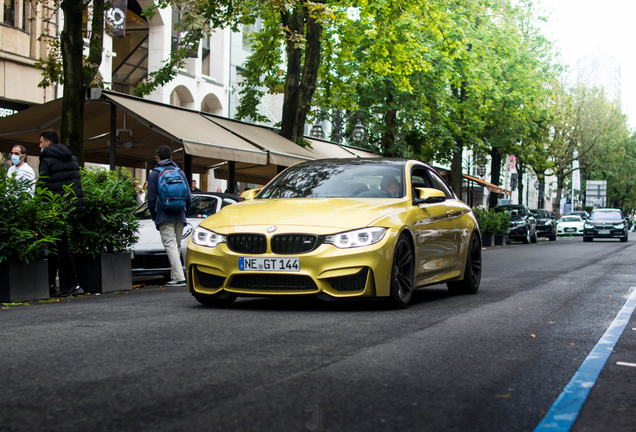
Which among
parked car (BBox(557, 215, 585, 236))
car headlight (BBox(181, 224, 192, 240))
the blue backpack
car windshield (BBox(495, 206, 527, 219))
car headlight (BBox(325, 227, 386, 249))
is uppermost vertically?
the blue backpack

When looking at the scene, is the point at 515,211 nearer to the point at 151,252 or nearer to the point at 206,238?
the point at 151,252

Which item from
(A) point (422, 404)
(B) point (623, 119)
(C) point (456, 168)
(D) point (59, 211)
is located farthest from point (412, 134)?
(B) point (623, 119)

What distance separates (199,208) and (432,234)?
5.75 meters

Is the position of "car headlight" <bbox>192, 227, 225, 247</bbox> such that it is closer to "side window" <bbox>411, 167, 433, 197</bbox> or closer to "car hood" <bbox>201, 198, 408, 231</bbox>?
"car hood" <bbox>201, 198, 408, 231</bbox>

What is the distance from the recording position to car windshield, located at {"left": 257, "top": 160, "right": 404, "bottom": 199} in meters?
8.27

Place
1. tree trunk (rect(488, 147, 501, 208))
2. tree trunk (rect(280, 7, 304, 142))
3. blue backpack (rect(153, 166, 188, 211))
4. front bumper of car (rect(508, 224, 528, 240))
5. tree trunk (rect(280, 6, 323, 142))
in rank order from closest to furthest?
blue backpack (rect(153, 166, 188, 211)) < tree trunk (rect(280, 7, 304, 142)) < tree trunk (rect(280, 6, 323, 142)) < front bumper of car (rect(508, 224, 528, 240)) < tree trunk (rect(488, 147, 501, 208))

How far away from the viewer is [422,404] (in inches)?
147

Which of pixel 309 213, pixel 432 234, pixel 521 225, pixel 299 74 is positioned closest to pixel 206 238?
pixel 309 213

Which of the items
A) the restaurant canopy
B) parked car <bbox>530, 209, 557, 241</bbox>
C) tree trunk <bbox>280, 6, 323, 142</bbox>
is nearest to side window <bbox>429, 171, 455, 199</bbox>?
the restaurant canopy

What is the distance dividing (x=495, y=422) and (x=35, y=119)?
1598cm

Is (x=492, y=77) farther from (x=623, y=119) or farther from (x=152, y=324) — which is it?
(x=623, y=119)

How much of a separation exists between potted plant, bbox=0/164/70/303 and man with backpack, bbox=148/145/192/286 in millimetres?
2041

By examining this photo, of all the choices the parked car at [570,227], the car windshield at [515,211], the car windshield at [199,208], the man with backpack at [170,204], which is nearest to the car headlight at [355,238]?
the man with backpack at [170,204]

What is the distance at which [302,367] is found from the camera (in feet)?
14.8
